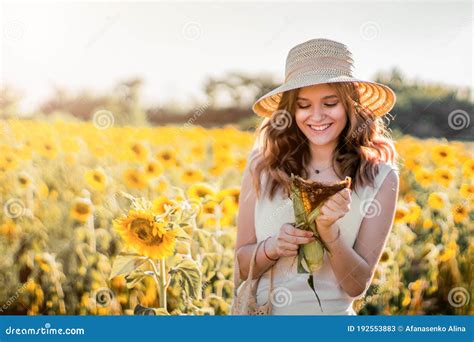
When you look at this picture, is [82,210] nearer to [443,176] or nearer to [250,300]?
[250,300]

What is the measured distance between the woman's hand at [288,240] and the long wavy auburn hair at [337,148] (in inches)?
5.6

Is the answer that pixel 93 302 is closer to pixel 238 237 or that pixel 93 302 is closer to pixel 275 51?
pixel 238 237

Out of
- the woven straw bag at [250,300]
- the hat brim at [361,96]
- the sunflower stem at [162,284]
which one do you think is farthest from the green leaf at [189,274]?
the hat brim at [361,96]

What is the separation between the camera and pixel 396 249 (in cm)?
218

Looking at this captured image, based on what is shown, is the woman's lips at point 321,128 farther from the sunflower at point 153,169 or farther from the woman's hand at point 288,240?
the sunflower at point 153,169

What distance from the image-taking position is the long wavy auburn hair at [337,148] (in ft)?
5.76

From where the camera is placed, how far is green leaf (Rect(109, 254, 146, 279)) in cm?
185

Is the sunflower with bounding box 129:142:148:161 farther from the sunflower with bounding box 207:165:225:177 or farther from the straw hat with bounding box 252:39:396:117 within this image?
the straw hat with bounding box 252:39:396:117

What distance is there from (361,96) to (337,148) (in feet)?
0.57

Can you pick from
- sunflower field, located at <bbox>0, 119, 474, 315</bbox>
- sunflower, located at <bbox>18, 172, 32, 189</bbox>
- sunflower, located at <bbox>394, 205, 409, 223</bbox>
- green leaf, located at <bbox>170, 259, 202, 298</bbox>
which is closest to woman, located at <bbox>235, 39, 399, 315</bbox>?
green leaf, located at <bbox>170, 259, 202, 298</bbox>

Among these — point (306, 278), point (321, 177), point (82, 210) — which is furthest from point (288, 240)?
point (82, 210)

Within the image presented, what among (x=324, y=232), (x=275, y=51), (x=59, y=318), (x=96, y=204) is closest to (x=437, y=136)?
(x=275, y=51)

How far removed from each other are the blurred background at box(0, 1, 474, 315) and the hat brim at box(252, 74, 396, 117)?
20 centimetres

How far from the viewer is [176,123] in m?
2.40
